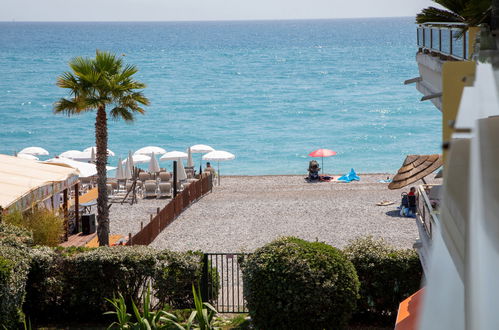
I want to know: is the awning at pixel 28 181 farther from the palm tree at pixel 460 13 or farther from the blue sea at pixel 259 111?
the blue sea at pixel 259 111

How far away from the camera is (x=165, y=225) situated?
78.1 feet

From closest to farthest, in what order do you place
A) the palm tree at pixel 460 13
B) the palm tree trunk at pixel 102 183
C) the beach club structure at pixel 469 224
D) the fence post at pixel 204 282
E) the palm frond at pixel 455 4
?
the beach club structure at pixel 469 224 < the palm tree at pixel 460 13 < the palm frond at pixel 455 4 < the fence post at pixel 204 282 < the palm tree trunk at pixel 102 183

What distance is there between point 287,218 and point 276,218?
0.37 meters

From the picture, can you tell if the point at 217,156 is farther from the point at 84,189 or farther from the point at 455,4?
the point at 455,4

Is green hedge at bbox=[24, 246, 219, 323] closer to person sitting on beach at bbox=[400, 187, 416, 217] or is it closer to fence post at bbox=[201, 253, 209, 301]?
fence post at bbox=[201, 253, 209, 301]

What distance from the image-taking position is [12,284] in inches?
Answer: 463

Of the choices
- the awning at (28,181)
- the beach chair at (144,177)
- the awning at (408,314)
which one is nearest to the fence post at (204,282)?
the awning at (408,314)

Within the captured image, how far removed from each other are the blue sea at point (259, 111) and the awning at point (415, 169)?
3137 cm

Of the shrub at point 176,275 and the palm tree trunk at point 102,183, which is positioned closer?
the shrub at point 176,275

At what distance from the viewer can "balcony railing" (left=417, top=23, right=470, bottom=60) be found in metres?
9.38

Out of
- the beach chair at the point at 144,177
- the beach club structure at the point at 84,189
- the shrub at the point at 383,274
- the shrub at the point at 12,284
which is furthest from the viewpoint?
the beach chair at the point at 144,177

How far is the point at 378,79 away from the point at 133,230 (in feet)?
315

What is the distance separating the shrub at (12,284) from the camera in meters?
11.6

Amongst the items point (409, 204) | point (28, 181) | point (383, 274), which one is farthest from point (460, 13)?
point (409, 204)
